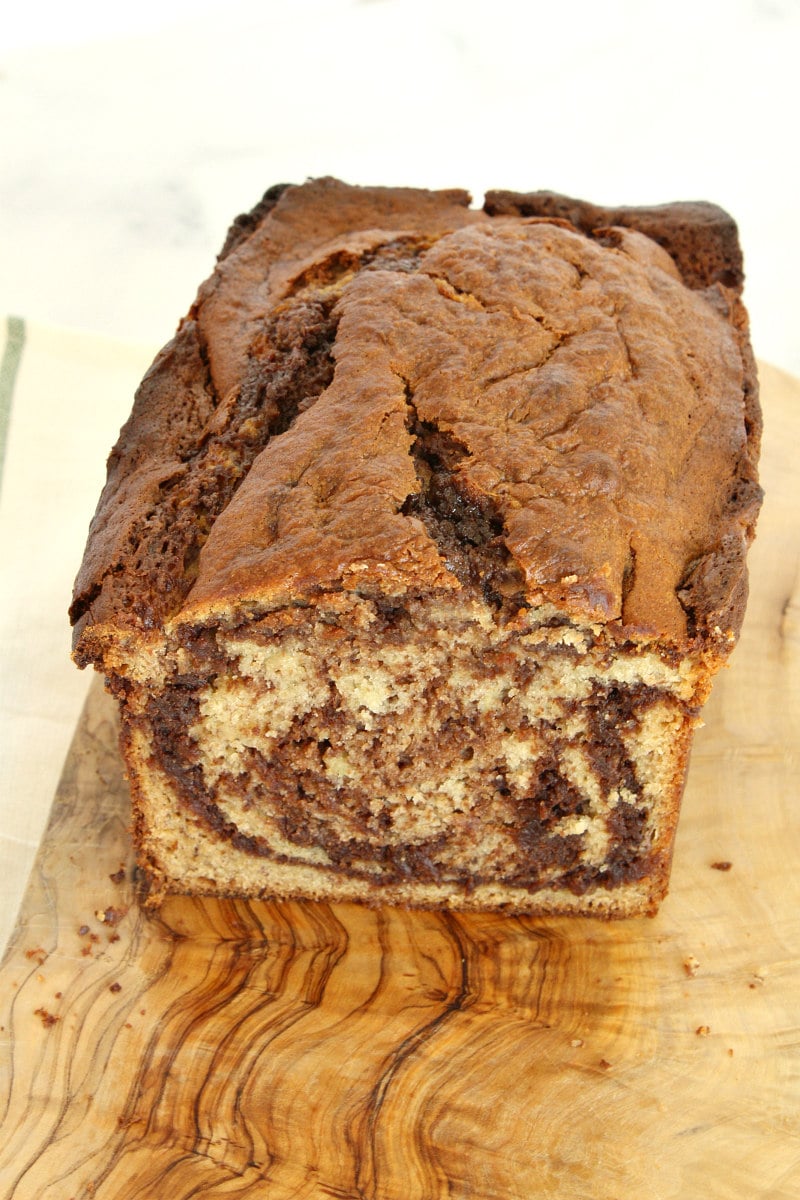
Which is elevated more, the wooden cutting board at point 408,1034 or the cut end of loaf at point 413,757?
the cut end of loaf at point 413,757

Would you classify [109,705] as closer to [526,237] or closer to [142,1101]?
[142,1101]

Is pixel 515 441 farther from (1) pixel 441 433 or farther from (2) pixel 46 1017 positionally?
(2) pixel 46 1017

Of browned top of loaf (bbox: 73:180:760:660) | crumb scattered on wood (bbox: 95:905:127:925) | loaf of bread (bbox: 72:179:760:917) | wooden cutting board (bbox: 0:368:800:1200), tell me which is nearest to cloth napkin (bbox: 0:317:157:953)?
wooden cutting board (bbox: 0:368:800:1200)

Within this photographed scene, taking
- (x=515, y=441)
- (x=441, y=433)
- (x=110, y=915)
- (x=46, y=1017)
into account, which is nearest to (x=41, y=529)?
(x=110, y=915)

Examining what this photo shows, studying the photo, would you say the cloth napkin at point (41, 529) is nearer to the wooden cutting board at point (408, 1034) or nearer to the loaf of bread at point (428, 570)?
the wooden cutting board at point (408, 1034)

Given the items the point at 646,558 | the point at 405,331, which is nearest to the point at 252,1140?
the point at 646,558

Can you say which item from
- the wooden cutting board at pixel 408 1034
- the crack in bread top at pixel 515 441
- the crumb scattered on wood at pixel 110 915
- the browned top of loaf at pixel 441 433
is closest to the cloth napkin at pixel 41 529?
the wooden cutting board at pixel 408 1034
